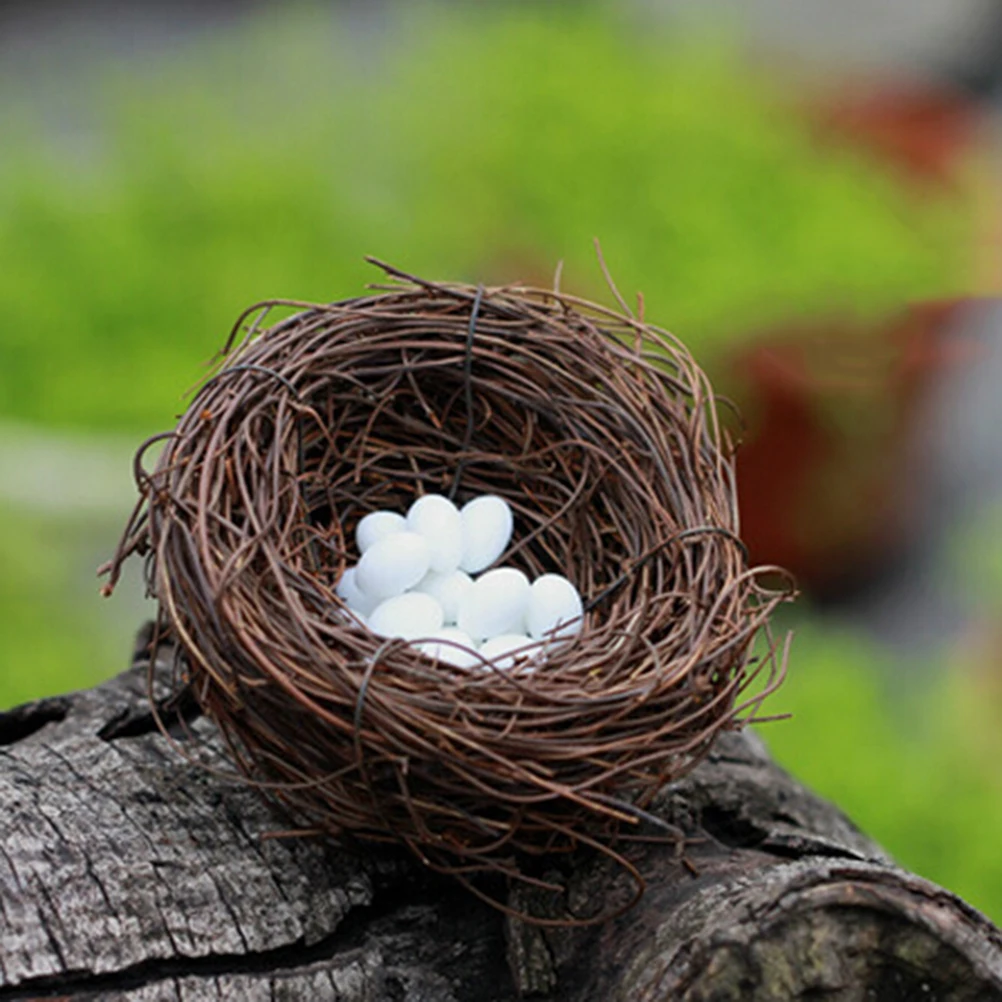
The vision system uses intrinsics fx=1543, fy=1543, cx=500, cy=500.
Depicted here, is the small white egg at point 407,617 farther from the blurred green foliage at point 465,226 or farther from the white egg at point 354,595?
the blurred green foliage at point 465,226

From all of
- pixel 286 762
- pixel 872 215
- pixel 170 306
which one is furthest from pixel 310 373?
pixel 872 215

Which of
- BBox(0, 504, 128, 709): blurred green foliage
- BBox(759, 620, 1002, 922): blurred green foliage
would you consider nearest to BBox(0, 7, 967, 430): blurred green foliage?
BBox(0, 504, 128, 709): blurred green foliage

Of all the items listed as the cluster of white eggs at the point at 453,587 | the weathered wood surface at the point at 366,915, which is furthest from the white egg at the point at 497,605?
the weathered wood surface at the point at 366,915

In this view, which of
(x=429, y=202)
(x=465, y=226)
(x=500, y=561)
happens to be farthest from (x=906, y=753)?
(x=429, y=202)

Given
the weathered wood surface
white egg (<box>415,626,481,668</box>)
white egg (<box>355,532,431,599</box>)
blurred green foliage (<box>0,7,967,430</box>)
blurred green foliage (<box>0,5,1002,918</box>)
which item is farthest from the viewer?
blurred green foliage (<box>0,7,967,430</box>)

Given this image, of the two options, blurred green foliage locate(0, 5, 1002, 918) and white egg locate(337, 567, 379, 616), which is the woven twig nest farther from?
blurred green foliage locate(0, 5, 1002, 918)
